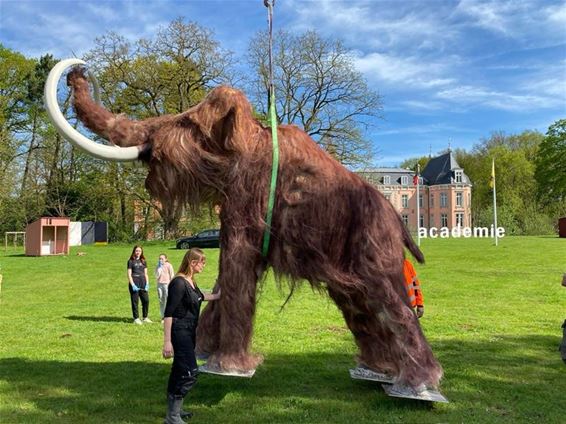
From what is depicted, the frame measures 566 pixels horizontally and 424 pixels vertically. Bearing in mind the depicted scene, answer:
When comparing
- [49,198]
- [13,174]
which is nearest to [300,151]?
[13,174]

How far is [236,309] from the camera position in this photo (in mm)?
3969

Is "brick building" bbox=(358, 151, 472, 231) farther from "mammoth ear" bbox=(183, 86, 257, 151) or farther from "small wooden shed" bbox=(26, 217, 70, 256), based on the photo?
"mammoth ear" bbox=(183, 86, 257, 151)

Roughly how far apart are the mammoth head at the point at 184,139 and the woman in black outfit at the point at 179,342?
2.47 feet

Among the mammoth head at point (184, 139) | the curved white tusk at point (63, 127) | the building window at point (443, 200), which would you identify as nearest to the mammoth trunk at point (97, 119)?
the mammoth head at point (184, 139)

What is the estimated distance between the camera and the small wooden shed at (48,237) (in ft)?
76.0

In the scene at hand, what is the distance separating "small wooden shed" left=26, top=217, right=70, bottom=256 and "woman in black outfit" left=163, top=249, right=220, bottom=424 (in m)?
21.1

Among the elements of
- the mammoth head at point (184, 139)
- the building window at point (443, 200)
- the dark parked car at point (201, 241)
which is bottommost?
the dark parked car at point (201, 241)

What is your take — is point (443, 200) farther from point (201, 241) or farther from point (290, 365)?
point (290, 365)

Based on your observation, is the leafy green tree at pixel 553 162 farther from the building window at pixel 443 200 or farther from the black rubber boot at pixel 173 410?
the black rubber boot at pixel 173 410

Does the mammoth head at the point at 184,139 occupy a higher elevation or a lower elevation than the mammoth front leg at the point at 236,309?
higher

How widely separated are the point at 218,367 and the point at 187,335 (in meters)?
0.34

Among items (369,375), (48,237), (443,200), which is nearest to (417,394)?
(369,375)

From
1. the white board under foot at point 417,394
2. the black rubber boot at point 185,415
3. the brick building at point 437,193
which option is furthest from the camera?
the brick building at point 437,193

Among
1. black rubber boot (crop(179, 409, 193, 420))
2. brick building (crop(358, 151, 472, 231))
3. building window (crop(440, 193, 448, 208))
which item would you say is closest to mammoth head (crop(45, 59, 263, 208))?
black rubber boot (crop(179, 409, 193, 420))
